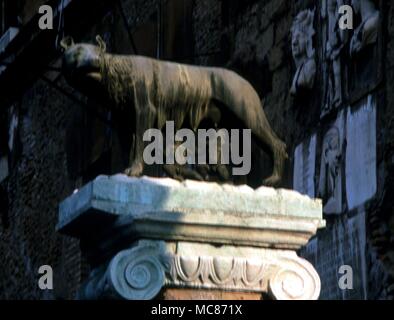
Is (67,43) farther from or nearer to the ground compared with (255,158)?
nearer to the ground

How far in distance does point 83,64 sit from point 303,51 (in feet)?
Answer: 18.2

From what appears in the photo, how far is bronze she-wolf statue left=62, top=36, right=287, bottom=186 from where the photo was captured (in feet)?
21.8

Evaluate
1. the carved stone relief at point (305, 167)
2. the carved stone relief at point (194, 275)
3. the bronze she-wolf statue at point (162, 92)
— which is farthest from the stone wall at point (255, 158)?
the carved stone relief at point (194, 275)

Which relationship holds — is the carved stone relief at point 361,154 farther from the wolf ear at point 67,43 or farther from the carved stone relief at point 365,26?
the wolf ear at point 67,43

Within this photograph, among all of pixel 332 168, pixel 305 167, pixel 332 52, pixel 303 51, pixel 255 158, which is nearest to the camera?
pixel 332 168

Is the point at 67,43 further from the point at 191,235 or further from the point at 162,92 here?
the point at 191,235

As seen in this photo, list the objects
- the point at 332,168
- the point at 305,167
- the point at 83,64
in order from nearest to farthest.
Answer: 1. the point at 83,64
2. the point at 332,168
3. the point at 305,167

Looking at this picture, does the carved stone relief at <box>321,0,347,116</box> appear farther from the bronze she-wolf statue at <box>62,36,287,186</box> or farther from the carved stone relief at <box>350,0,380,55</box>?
the bronze she-wolf statue at <box>62,36,287,186</box>

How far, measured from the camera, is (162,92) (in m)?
6.68

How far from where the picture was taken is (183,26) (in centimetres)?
1555

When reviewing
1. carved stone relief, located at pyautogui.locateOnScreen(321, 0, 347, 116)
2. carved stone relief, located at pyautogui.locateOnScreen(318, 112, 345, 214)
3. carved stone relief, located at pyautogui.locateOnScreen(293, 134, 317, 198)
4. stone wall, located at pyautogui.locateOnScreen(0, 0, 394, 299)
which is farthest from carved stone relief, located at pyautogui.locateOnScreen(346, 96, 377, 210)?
carved stone relief, located at pyautogui.locateOnScreen(293, 134, 317, 198)

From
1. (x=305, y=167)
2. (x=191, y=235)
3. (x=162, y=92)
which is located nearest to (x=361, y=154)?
(x=305, y=167)

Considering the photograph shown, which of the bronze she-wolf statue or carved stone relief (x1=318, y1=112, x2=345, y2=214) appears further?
carved stone relief (x1=318, y1=112, x2=345, y2=214)
